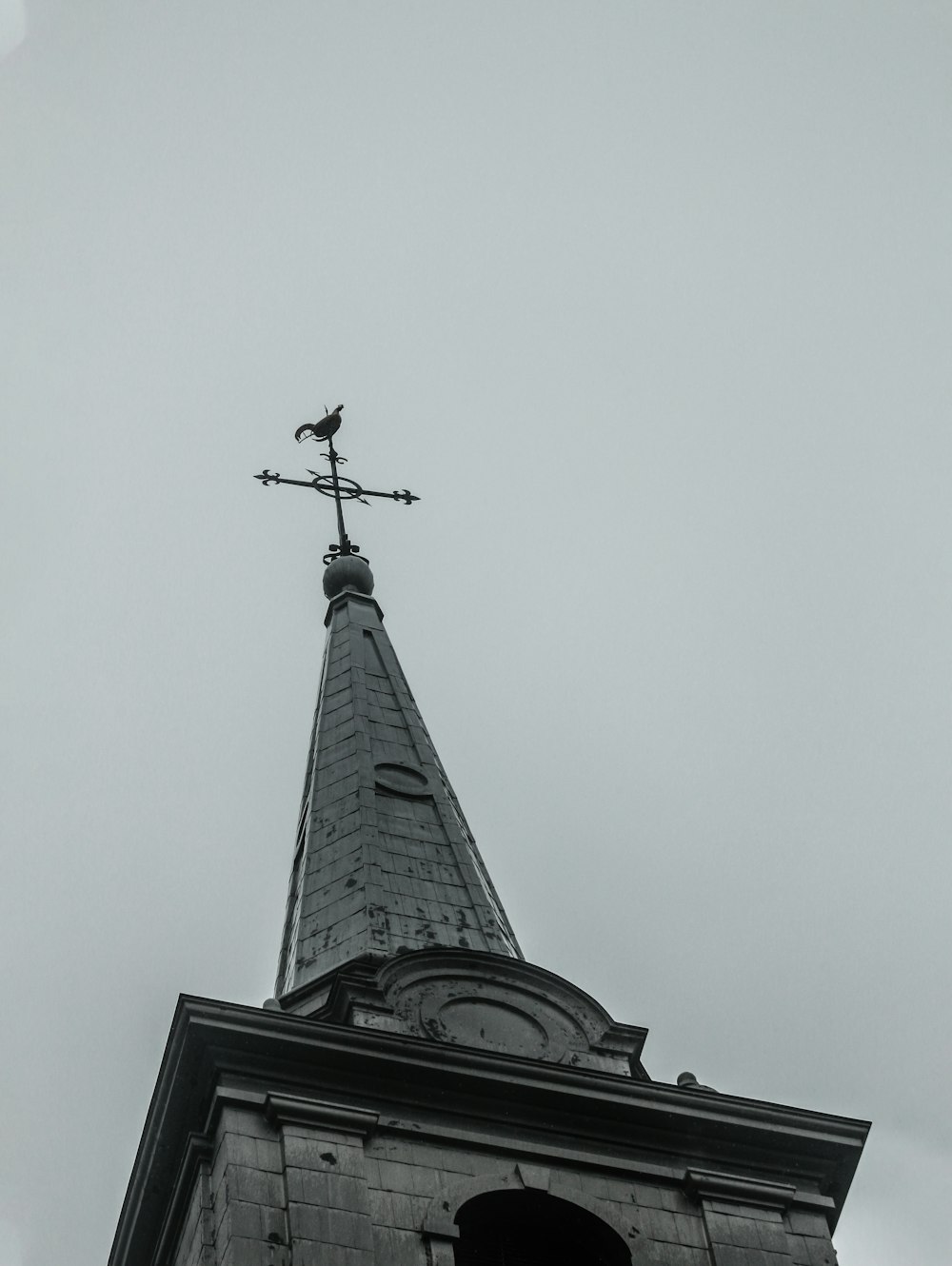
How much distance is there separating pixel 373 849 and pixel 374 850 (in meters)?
0.02

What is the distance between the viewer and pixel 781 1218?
28641mm

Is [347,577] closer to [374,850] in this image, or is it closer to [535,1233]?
[374,850]

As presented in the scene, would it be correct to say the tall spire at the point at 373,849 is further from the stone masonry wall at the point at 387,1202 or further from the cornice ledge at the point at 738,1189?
the cornice ledge at the point at 738,1189

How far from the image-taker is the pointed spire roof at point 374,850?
1275 inches

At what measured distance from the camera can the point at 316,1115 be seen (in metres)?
27.4

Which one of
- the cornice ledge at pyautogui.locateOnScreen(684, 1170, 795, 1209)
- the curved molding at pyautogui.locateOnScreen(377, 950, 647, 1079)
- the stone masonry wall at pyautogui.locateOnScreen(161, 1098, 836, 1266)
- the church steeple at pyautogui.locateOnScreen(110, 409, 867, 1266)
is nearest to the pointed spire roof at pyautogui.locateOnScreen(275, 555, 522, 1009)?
the church steeple at pyautogui.locateOnScreen(110, 409, 867, 1266)

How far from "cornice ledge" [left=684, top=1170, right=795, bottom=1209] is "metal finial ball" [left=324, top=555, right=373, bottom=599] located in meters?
17.3

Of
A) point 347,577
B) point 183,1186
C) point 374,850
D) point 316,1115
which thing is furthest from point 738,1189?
point 347,577

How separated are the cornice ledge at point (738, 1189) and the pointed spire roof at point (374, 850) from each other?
4432 millimetres

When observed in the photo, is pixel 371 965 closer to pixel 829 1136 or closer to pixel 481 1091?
pixel 481 1091

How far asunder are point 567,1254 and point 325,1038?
3.27m

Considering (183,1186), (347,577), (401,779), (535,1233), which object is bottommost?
(183,1186)

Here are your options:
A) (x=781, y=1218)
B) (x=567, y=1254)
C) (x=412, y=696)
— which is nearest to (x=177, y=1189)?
(x=567, y=1254)

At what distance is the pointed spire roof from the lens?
1275 inches
